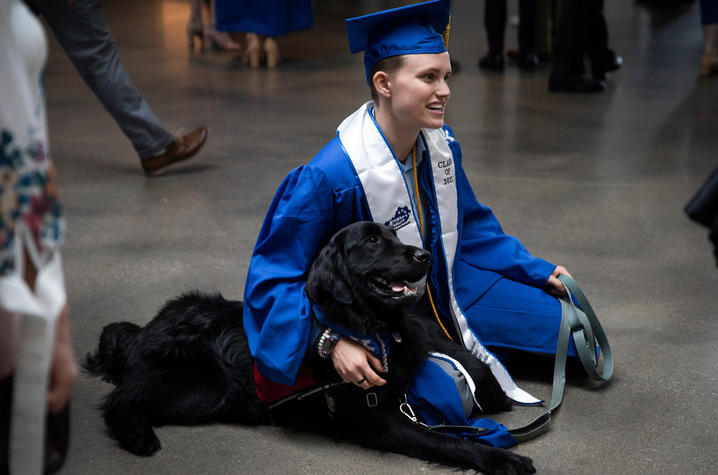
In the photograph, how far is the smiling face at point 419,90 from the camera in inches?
96.1

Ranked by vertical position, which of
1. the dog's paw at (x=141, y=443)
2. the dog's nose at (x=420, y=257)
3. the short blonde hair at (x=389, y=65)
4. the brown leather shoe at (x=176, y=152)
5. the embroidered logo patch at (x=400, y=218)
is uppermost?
the short blonde hair at (x=389, y=65)

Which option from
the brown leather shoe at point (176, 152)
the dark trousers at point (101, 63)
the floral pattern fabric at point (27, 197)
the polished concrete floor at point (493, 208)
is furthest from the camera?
the brown leather shoe at point (176, 152)

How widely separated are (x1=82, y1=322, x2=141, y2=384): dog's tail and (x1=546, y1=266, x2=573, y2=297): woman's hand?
1364mm

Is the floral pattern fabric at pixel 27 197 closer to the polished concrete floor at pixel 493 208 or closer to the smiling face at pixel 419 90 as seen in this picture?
the polished concrete floor at pixel 493 208

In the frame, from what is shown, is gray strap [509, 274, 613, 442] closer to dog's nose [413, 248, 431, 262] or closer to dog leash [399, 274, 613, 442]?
dog leash [399, 274, 613, 442]

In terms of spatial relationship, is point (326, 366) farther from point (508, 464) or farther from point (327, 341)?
point (508, 464)

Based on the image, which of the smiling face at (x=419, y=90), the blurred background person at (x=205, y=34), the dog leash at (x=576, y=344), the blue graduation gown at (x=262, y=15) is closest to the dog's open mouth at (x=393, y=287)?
the dog leash at (x=576, y=344)

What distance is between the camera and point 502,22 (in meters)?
7.58

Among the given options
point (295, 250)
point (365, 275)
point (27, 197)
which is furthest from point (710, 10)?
point (27, 197)

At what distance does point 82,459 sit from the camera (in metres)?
2.31

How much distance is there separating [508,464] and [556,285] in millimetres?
809

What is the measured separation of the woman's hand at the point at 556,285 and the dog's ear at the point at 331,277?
0.94 meters

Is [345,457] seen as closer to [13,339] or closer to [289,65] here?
[13,339]

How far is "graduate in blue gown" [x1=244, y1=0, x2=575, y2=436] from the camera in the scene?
89.5 inches
